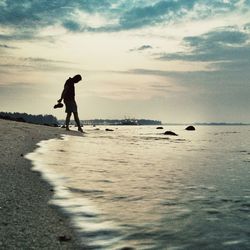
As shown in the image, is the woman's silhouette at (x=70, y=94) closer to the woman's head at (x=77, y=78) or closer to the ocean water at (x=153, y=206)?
the woman's head at (x=77, y=78)

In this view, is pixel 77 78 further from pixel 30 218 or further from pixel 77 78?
pixel 30 218

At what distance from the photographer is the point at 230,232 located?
336 centimetres

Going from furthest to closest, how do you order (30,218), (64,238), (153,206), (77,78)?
1. (77,78)
2. (153,206)
3. (30,218)
4. (64,238)

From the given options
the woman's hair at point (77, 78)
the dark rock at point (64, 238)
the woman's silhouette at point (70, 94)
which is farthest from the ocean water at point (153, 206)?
the woman's hair at point (77, 78)

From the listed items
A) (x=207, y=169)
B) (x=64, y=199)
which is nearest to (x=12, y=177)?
(x=64, y=199)

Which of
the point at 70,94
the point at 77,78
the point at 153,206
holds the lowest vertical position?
the point at 153,206

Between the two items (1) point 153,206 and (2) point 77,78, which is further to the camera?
(2) point 77,78

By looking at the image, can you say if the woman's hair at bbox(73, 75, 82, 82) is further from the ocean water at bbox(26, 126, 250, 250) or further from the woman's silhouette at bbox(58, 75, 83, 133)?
the ocean water at bbox(26, 126, 250, 250)

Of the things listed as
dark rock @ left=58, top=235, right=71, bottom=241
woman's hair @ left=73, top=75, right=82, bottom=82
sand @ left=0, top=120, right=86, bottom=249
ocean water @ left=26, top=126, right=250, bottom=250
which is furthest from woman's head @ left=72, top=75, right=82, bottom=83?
dark rock @ left=58, top=235, right=71, bottom=241

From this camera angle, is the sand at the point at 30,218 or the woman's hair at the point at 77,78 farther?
the woman's hair at the point at 77,78

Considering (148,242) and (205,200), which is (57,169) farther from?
(148,242)

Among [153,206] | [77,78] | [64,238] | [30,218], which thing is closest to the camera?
[64,238]

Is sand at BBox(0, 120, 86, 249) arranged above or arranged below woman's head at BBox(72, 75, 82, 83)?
below

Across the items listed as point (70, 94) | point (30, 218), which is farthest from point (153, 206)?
point (70, 94)
